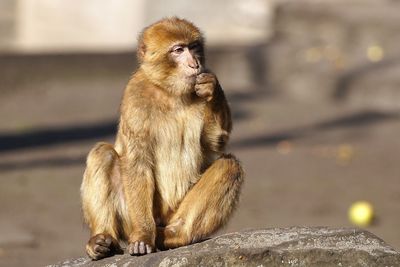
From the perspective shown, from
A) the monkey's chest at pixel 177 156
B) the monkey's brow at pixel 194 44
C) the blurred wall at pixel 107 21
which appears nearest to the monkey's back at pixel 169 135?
the monkey's chest at pixel 177 156

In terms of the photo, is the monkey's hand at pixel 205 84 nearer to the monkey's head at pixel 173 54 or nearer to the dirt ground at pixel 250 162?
the monkey's head at pixel 173 54

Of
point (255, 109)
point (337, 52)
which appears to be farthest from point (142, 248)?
point (337, 52)

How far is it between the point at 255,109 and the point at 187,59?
27.0 feet

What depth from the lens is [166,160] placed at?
21.0 feet

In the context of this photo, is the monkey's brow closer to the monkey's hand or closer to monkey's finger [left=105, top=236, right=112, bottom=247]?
the monkey's hand

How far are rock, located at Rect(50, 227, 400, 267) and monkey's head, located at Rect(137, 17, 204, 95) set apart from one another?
974 millimetres

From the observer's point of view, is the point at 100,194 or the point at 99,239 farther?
the point at 100,194

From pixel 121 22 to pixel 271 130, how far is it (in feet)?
19.5

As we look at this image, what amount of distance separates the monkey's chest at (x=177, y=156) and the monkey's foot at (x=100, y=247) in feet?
1.44

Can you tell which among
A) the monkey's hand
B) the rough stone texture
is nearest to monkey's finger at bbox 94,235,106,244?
the monkey's hand

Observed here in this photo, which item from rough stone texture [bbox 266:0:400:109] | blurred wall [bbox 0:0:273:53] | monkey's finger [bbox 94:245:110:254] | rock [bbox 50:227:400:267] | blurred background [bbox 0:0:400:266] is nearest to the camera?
rock [bbox 50:227:400:267]

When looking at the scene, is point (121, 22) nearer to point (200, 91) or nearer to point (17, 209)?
point (17, 209)

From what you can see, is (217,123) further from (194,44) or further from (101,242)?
(101,242)

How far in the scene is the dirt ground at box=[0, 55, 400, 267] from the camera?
10367mm
